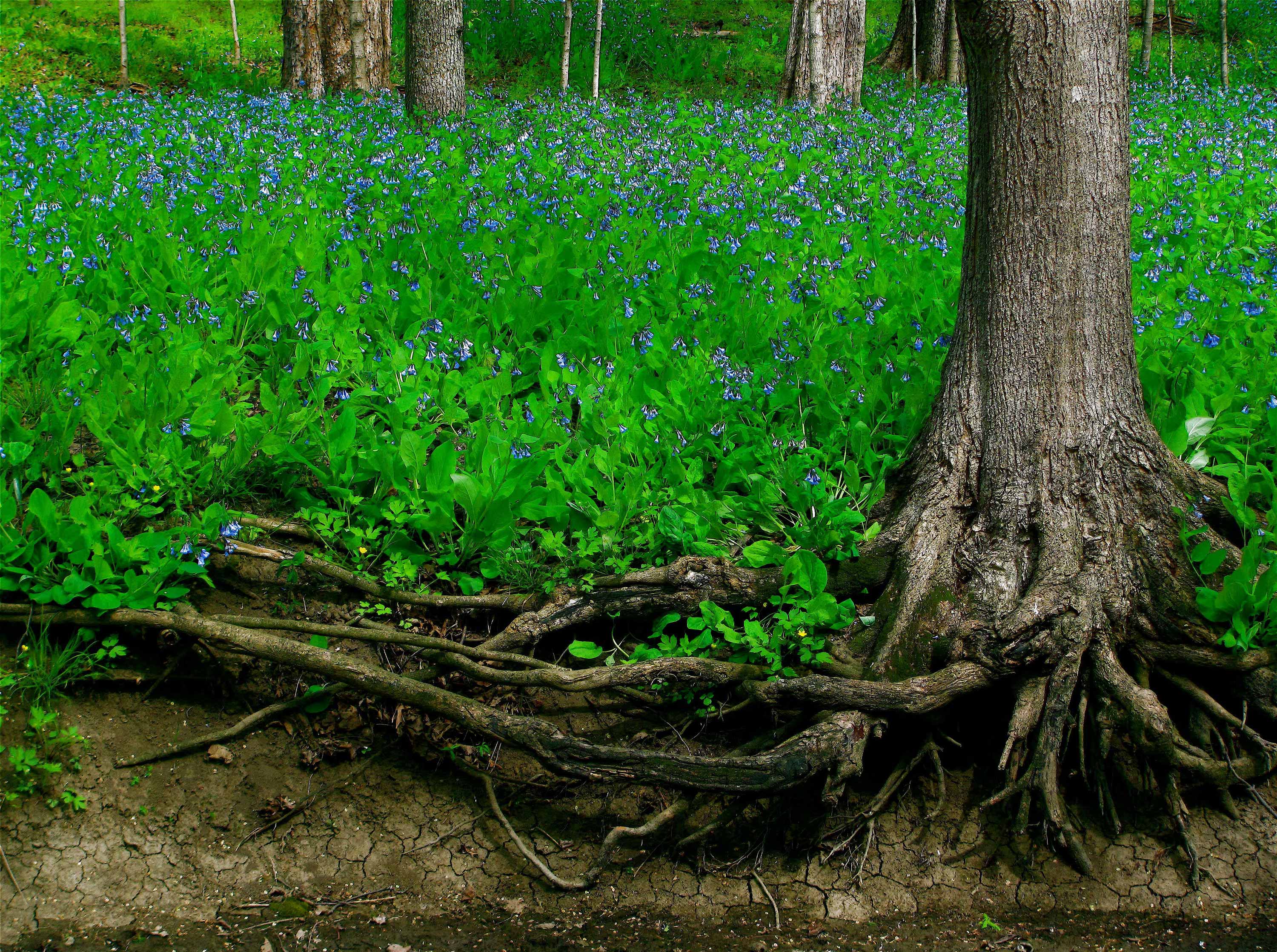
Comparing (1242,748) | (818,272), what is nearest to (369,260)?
(818,272)

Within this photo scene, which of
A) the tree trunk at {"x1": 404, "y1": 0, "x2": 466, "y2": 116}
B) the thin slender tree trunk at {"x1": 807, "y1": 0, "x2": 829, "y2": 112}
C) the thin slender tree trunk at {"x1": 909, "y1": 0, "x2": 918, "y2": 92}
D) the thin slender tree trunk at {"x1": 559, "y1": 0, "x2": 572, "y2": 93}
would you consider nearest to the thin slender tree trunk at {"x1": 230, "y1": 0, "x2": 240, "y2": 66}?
the thin slender tree trunk at {"x1": 559, "y1": 0, "x2": 572, "y2": 93}

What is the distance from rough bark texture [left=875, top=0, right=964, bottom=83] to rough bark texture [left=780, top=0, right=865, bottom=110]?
9.50 ft

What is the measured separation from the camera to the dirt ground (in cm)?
245

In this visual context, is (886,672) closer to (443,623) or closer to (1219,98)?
(443,623)

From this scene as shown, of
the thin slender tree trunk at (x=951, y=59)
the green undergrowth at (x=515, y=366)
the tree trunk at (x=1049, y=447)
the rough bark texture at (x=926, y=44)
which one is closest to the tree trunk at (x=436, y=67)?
the green undergrowth at (x=515, y=366)

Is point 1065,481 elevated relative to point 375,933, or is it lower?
elevated

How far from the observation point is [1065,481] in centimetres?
283

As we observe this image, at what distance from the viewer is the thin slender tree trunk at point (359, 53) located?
972 cm

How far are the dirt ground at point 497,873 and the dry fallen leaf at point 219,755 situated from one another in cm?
1

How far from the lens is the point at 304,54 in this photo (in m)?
9.58

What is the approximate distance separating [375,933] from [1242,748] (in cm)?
240

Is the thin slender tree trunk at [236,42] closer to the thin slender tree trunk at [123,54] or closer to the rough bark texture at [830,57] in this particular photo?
the thin slender tree trunk at [123,54]

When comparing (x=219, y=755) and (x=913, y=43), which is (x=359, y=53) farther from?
(x=219, y=755)

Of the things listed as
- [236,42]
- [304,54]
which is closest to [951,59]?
[304,54]
